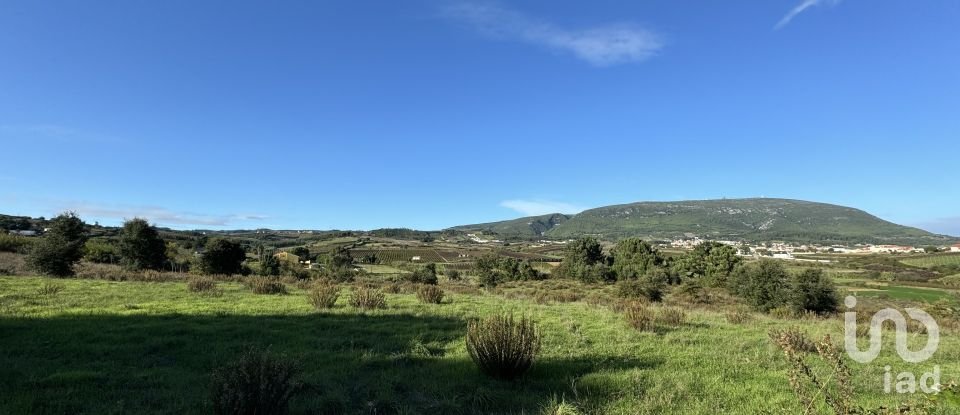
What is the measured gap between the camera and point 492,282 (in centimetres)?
5594

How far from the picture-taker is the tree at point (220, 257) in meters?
41.2

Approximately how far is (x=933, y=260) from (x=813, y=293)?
99.2m

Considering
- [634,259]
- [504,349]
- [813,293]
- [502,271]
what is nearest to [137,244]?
[504,349]

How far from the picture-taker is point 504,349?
6496mm

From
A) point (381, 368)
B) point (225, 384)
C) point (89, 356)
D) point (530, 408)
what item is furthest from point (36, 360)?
point (530, 408)

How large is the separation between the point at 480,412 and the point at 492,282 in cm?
5124

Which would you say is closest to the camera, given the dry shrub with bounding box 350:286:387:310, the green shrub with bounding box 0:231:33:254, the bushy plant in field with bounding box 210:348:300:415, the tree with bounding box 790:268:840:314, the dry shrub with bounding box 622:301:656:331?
the bushy plant in field with bounding box 210:348:300:415

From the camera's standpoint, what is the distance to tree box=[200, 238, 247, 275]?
41250 mm

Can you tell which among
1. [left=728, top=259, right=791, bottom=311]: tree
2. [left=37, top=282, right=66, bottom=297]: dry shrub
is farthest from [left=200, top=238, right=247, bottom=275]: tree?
[left=728, top=259, right=791, bottom=311]: tree

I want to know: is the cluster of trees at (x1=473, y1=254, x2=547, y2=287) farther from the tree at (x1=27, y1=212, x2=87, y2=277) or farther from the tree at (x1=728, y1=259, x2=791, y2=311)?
the tree at (x1=27, y1=212, x2=87, y2=277)

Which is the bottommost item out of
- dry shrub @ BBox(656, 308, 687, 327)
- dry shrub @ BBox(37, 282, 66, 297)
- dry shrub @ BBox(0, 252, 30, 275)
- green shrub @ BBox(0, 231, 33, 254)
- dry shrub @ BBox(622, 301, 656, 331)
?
dry shrub @ BBox(656, 308, 687, 327)

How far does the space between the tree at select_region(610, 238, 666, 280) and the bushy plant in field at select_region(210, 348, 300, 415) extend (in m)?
62.4

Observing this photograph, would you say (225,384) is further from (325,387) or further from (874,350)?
(874,350)

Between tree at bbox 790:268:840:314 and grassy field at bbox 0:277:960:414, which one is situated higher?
grassy field at bbox 0:277:960:414
